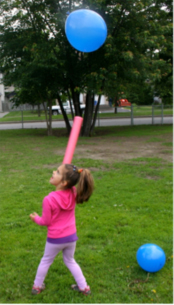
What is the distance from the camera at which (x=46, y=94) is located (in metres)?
14.8

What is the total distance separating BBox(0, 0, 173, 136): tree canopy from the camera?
12.2 metres

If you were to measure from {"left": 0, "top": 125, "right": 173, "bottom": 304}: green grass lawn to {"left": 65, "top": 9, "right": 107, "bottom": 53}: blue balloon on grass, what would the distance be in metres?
2.49

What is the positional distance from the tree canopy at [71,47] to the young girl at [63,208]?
9878 millimetres

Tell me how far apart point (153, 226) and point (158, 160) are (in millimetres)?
4539

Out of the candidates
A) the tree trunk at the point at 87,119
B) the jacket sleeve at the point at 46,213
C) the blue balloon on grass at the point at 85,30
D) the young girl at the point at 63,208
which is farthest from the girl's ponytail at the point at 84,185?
the tree trunk at the point at 87,119

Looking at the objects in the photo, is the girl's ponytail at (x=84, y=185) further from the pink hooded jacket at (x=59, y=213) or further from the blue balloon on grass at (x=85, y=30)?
the blue balloon on grass at (x=85, y=30)

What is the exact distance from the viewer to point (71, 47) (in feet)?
42.8

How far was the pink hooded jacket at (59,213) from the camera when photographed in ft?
8.38

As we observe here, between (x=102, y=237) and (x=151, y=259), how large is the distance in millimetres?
984

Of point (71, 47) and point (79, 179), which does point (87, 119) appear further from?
point (79, 179)

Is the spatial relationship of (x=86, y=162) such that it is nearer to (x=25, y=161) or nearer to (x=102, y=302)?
(x=25, y=161)

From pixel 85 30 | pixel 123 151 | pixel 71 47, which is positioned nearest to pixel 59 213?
pixel 85 30

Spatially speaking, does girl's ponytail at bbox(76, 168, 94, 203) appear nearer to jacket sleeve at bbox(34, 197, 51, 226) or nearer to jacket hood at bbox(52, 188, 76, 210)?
jacket hood at bbox(52, 188, 76, 210)

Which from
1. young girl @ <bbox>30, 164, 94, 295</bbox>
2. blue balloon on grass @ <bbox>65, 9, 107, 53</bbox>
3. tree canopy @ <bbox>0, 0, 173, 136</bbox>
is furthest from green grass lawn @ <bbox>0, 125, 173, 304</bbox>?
tree canopy @ <bbox>0, 0, 173, 136</bbox>
